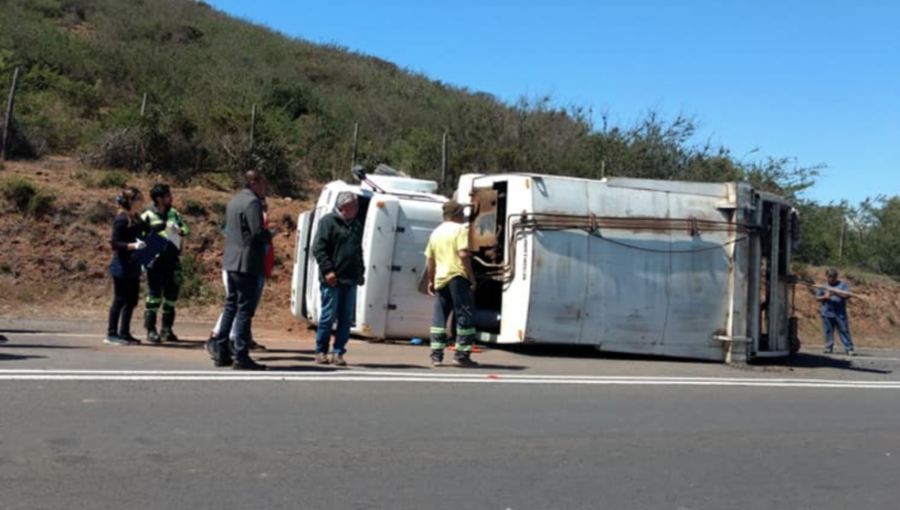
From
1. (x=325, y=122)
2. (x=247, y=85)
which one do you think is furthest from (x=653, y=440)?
(x=247, y=85)

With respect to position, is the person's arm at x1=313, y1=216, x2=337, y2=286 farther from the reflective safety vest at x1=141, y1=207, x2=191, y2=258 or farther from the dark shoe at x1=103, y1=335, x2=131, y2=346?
the dark shoe at x1=103, y1=335, x2=131, y2=346

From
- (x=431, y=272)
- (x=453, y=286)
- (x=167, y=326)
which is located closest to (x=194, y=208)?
(x=167, y=326)

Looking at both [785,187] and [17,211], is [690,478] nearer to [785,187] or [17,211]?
[17,211]

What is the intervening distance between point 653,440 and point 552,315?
375 centimetres

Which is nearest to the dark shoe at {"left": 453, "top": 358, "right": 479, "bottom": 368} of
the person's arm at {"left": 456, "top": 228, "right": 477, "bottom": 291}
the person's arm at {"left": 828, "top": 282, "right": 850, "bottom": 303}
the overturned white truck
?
the person's arm at {"left": 456, "top": 228, "right": 477, "bottom": 291}

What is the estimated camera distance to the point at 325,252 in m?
8.23

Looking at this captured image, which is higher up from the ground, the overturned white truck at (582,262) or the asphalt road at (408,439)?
the overturned white truck at (582,262)

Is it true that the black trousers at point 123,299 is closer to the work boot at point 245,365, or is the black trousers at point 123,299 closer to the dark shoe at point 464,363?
the work boot at point 245,365

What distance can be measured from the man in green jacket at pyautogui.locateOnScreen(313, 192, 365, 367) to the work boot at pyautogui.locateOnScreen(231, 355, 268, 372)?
74cm

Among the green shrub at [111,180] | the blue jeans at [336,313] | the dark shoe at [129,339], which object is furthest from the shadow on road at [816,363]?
the green shrub at [111,180]

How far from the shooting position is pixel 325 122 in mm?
25234

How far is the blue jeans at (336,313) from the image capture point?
8.29 m

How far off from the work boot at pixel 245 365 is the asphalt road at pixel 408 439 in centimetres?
25

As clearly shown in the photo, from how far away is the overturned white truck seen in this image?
10.1 m
